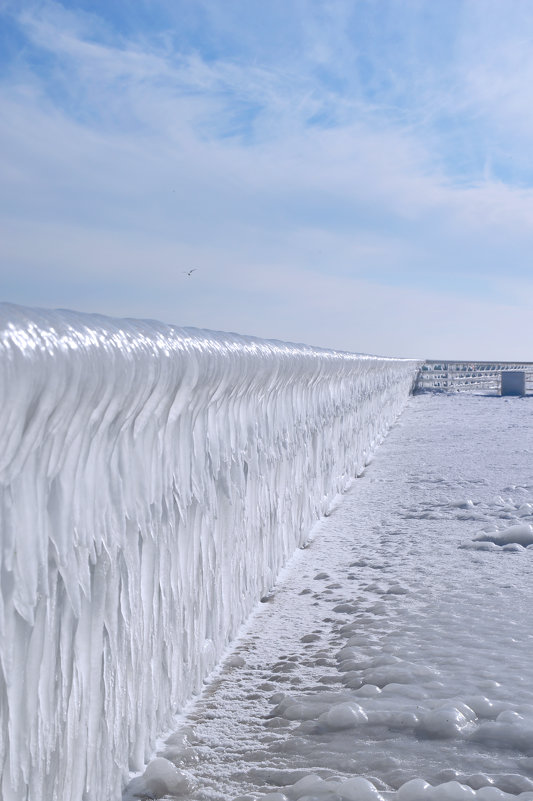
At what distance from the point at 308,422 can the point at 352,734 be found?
7.40 feet

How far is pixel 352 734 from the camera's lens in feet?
7.32

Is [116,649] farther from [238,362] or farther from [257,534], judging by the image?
[257,534]

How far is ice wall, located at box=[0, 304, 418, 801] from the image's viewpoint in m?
1.34

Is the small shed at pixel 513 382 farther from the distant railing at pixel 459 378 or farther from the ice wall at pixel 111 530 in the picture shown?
the ice wall at pixel 111 530

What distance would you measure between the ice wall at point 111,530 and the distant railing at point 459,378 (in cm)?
2218

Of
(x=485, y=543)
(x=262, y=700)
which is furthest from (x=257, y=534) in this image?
(x=485, y=543)

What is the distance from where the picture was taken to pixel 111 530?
1.69 m

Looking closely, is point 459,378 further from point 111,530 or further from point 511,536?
point 111,530

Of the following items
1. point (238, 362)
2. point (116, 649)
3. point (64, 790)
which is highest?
point (238, 362)

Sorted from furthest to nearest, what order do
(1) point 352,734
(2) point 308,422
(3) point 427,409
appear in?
(3) point 427,409 < (2) point 308,422 < (1) point 352,734

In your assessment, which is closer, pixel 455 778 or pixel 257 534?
pixel 455 778

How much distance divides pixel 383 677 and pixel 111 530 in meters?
1.25

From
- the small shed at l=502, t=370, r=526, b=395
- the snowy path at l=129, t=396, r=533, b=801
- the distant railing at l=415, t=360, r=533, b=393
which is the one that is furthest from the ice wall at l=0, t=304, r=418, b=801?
the distant railing at l=415, t=360, r=533, b=393

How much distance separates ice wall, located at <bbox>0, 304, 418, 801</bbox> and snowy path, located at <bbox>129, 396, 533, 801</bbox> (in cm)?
18
